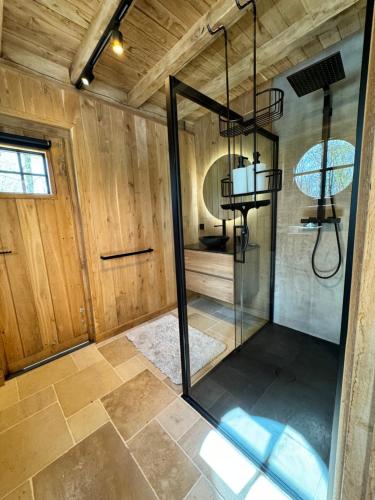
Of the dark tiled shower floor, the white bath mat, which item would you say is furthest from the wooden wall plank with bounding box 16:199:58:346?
the dark tiled shower floor

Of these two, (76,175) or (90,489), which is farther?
(76,175)

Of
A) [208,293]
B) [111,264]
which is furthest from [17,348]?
[208,293]

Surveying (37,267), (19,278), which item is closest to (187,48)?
(37,267)

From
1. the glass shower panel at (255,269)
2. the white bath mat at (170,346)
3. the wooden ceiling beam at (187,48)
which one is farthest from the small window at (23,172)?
the glass shower panel at (255,269)

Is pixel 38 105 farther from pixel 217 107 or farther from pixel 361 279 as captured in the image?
pixel 361 279

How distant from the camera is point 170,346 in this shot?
2.06 meters

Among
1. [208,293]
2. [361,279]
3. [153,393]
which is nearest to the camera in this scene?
[361,279]

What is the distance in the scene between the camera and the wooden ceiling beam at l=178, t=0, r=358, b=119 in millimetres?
1314

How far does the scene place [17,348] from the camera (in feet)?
5.91

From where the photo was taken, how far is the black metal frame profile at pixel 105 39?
3.93 feet

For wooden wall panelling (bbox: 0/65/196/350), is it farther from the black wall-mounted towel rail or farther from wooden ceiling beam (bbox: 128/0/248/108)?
wooden ceiling beam (bbox: 128/0/248/108)

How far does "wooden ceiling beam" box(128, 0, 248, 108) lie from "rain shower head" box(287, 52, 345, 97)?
0.58 m

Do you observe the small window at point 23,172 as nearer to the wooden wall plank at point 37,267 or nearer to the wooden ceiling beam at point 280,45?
the wooden wall plank at point 37,267

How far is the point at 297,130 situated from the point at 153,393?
265 centimetres
